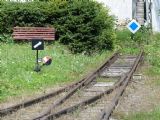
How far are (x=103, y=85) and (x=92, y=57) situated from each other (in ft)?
21.9

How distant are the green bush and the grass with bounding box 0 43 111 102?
0.63 metres

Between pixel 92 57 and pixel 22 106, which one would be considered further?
pixel 92 57

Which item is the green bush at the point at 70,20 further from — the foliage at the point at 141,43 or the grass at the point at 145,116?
the grass at the point at 145,116

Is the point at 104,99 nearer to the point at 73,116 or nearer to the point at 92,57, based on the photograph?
the point at 73,116

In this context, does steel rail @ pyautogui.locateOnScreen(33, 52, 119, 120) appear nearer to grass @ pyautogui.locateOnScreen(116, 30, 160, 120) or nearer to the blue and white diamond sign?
grass @ pyautogui.locateOnScreen(116, 30, 160, 120)

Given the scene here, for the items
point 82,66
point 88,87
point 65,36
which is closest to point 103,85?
point 88,87

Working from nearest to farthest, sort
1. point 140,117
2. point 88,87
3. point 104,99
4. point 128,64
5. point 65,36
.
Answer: point 140,117, point 104,99, point 88,87, point 128,64, point 65,36

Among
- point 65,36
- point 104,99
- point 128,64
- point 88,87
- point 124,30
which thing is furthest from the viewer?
Result: point 124,30

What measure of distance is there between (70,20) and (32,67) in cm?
698

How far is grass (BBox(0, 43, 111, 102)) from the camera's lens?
15.3 m

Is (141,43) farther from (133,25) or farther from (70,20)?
(70,20)

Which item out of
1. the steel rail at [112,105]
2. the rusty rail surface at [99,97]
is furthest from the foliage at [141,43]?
the steel rail at [112,105]

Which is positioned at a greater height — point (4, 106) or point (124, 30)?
point (124, 30)

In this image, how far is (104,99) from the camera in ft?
44.6
